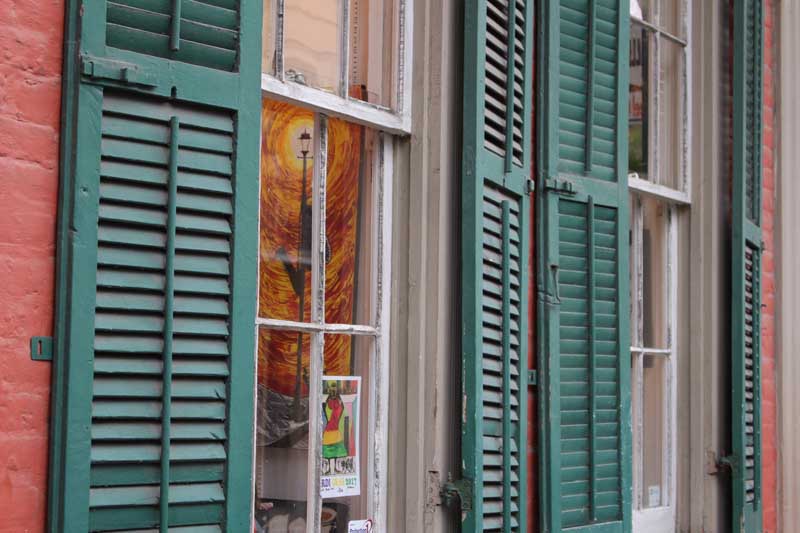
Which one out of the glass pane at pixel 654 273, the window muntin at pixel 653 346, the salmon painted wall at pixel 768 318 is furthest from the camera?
the salmon painted wall at pixel 768 318

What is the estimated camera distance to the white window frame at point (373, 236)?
3664 mm

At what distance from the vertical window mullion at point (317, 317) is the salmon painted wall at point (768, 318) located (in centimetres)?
342

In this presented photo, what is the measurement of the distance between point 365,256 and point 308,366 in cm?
44

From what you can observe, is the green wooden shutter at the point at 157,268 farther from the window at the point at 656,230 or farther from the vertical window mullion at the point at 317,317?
the window at the point at 656,230

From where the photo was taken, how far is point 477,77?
4.10 m

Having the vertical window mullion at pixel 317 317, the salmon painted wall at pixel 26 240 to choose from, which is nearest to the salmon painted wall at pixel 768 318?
the vertical window mullion at pixel 317 317

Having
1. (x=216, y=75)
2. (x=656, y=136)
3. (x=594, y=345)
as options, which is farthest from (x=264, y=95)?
(x=656, y=136)

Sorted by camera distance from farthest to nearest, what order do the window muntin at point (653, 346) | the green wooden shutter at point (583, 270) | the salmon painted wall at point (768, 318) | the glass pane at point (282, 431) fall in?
1. the salmon painted wall at point (768, 318)
2. the window muntin at point (653, 346)
3. the green wooden shutter at point (583, 270)
4. the glass pane at point (282, 431)

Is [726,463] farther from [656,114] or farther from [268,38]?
[268,38]

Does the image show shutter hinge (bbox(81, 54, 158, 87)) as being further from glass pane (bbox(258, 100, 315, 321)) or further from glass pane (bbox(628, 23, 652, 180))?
glass pane (bbox(628, 23, 652, 180))

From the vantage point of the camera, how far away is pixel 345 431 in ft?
12.6

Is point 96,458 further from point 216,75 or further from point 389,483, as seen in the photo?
point 389,483

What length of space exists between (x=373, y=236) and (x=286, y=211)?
408mm

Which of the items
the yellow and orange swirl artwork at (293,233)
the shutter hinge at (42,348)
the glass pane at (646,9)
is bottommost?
the shutter hinge at (42,348)
